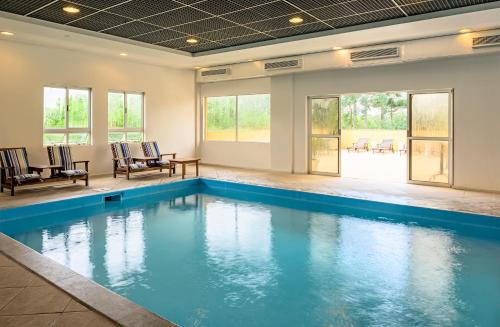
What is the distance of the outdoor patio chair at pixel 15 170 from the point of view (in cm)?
696

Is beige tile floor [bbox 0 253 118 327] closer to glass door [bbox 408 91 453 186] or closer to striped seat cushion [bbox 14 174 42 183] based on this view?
striped seat cushion [bbox 14 174 42 183]

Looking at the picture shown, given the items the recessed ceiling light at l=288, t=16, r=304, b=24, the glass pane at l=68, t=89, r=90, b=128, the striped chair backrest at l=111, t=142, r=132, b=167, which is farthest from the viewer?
the striped chair backrest at l=111, t=142, r=132, b=167

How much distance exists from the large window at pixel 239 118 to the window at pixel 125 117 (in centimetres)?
225

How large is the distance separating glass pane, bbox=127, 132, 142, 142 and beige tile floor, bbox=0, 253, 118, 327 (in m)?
7.25

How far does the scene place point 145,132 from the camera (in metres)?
10.5

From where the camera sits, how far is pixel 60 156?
8164 mm

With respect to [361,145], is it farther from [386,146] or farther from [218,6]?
[218,6]

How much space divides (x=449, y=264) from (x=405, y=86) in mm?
4901

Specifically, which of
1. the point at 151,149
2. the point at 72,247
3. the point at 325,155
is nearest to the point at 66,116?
the point at 151,149

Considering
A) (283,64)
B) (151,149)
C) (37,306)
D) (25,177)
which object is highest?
(283,64)

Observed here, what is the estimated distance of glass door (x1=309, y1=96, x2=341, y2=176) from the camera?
9531 millimetres

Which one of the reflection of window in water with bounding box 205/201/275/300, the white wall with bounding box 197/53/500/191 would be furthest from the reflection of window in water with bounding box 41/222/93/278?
the white wall with bounding box 197/53/500/191

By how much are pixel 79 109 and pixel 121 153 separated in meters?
1.35

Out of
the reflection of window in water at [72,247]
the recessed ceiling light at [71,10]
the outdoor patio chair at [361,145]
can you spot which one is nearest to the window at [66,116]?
the recessed ceiling light at [71,10]
